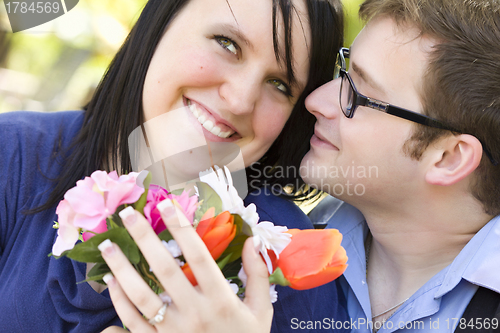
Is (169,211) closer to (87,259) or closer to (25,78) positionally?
(87,259)

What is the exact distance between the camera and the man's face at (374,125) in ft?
5.72

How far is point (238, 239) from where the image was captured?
105 cm

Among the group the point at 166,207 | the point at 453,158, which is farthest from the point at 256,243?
the point at 453,158

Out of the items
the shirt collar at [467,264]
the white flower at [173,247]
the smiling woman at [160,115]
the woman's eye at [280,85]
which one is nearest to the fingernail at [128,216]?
the white flower at [173,247]

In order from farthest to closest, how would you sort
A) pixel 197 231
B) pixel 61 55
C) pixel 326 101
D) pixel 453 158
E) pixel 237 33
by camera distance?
pixel 61 55, pixel 326 101, pixel 453 158, pixel 237 33, pixel 197 231

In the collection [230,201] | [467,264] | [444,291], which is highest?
[230,201]

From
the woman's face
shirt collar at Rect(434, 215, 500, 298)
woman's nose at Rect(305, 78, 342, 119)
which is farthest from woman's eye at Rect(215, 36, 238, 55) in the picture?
shirt collar at Rect(434, 215, 500, 298)

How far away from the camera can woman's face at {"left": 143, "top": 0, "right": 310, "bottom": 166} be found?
5.10 feet

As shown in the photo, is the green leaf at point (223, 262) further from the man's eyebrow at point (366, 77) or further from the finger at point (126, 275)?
the man's eyebrow at point (366, 77)

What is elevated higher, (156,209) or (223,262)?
(156,209)

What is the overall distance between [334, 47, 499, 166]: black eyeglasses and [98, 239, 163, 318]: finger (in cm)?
131

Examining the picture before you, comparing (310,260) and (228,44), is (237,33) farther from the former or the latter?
(310,260)

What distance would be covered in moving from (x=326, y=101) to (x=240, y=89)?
0.54 metres

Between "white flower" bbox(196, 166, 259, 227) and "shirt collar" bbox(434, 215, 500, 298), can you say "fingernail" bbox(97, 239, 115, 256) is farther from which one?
"shirt collar" bbox(434, 215, 500, 298)
